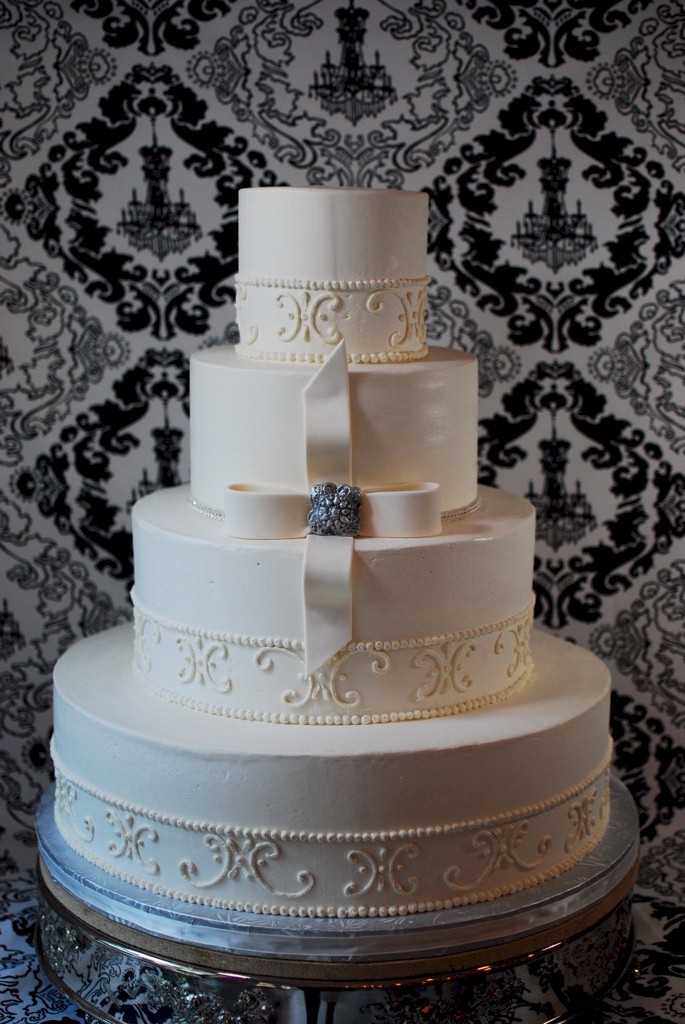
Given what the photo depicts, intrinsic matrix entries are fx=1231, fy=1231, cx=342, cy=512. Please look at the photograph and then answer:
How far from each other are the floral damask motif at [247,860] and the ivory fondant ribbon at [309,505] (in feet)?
1.07

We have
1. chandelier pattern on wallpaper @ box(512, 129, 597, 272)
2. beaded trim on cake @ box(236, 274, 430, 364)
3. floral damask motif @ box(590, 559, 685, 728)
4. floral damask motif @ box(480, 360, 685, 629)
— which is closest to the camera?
beaded trim on cake @ box(236, 274, 430, 364)

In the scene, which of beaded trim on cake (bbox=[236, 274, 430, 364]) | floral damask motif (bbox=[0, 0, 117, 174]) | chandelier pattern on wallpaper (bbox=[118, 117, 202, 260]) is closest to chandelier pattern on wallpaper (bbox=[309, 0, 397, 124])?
chandelier pattern on wallpaper (bbox=[118, 117, 202, 260])

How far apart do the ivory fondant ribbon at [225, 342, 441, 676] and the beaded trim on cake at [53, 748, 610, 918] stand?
1.11 feet

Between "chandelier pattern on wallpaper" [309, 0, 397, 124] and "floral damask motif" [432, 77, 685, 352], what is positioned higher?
"chandelier pattern on wallpaper" [309, 0, 397, 124]

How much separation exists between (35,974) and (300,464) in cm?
140

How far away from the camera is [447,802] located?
2277 millimetres

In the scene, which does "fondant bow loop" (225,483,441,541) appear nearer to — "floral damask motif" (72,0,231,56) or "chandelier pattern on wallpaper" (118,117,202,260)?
"chandelier pattern on wallpaper" (118,117,202,260)

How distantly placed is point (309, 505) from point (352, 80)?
1463mm

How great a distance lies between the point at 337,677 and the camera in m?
2.33

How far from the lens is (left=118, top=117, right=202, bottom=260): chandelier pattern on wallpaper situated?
3275 millimetres

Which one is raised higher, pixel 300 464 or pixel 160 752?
pixel 300 464

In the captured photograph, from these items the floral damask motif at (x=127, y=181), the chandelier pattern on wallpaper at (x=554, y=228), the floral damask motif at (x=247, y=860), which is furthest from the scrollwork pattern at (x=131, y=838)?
the chandelier pattern on wallpaper at (x=554, y=228)

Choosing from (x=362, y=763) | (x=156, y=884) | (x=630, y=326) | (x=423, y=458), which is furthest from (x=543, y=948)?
(x=630, y=326)

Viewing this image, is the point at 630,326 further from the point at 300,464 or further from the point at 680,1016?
the point at 680,1016
